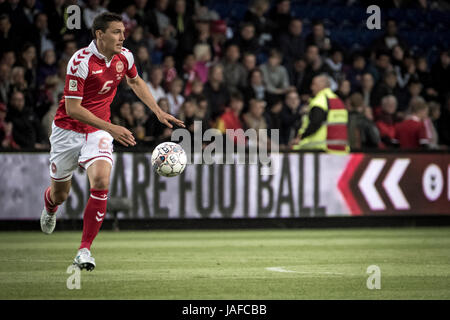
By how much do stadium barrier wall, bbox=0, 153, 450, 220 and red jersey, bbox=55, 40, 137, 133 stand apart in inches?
202

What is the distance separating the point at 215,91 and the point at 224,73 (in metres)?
0.68

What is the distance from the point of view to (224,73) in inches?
648

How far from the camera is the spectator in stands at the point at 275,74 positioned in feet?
55.0

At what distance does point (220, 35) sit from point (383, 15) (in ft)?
18.7

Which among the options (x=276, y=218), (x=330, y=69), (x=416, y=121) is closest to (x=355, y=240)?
(x=276, y=218)

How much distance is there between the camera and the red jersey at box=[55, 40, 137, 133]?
311 inches

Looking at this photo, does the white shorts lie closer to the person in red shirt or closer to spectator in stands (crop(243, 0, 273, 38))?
the person in red shirt

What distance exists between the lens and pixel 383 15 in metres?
21.1

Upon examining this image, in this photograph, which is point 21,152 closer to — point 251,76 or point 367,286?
point 251,76

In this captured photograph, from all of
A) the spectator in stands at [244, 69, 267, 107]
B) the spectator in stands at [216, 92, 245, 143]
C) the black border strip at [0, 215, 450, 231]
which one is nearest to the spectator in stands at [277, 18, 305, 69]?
the spectator in stands at [244, 69, 267, 107]

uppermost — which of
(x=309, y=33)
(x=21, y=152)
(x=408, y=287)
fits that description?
(x=309, y=33)

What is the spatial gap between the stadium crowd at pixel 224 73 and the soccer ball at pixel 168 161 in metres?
5.55

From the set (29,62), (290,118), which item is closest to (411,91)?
(290,118)

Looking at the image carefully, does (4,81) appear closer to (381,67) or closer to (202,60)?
(202,60)
